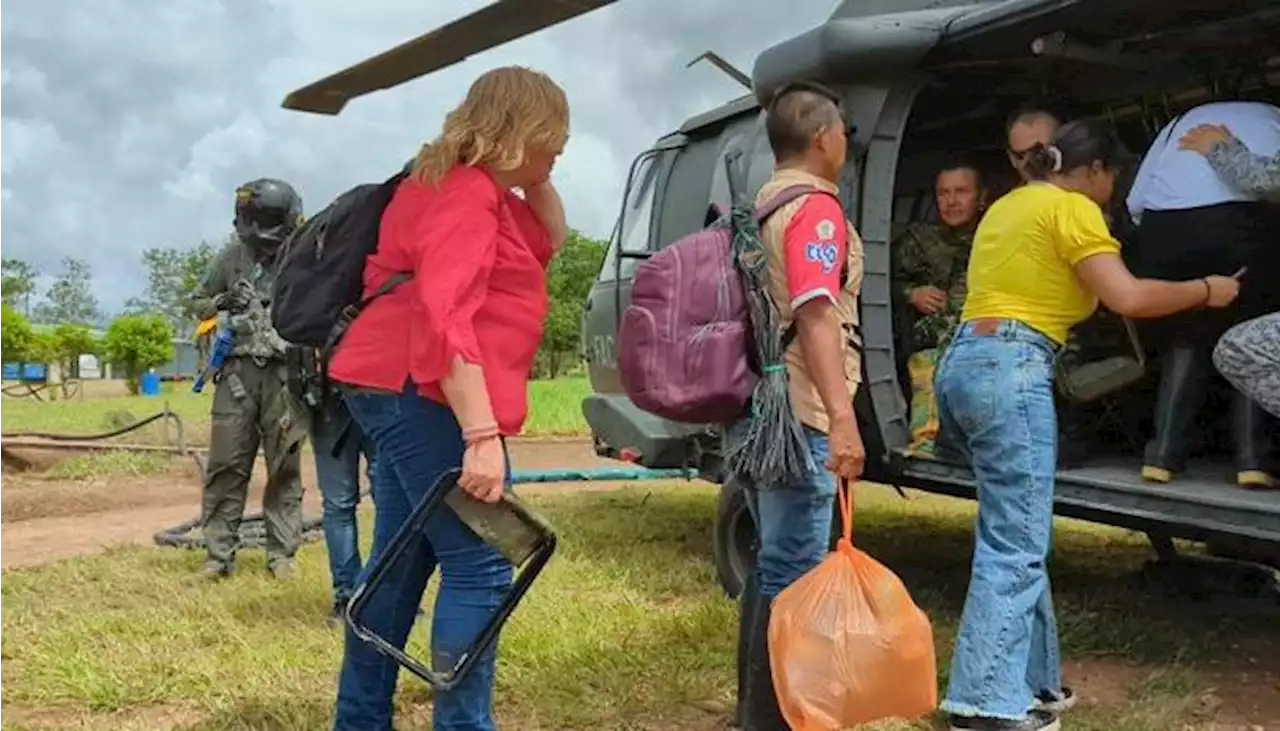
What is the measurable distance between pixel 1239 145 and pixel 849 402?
68.5 inches

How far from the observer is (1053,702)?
3.96m

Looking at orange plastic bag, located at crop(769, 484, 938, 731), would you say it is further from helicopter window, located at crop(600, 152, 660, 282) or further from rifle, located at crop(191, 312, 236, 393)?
helicopter window, located at crop(600, 152, 660, 282)

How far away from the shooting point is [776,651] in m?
3.38

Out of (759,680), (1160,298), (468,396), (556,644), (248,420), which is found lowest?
(556,644)

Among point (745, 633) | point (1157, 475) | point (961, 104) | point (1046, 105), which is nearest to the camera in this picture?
point (745, 633)

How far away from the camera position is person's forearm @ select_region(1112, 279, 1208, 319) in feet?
11.7

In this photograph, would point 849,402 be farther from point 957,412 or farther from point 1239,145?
point 1239,145

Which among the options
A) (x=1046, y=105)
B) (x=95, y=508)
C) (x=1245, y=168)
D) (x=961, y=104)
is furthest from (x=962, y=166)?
(x=95, y=508)

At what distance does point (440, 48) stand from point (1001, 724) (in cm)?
241

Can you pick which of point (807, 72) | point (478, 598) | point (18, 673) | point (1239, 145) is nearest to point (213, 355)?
point (18, 673)

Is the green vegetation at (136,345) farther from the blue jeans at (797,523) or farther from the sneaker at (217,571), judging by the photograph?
the blue jeans at (797,523)

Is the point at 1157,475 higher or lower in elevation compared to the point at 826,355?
lower

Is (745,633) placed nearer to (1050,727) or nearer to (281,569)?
(1050,727)

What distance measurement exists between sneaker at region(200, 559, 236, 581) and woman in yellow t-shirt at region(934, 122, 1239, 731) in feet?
12.8
